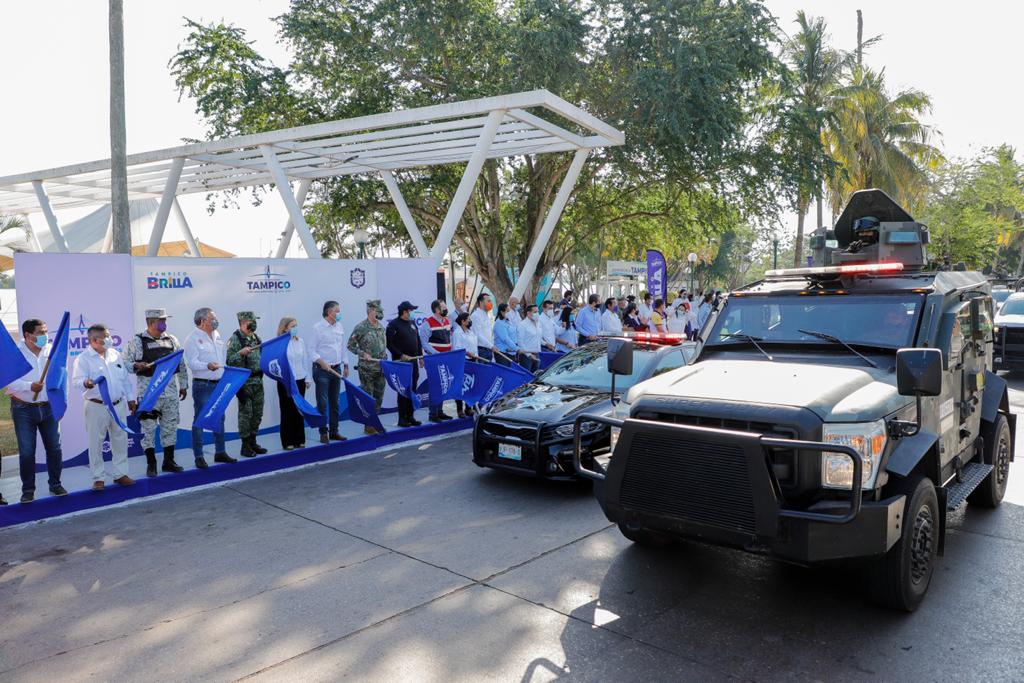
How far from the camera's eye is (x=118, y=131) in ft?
40.5

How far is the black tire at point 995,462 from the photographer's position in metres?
6.25

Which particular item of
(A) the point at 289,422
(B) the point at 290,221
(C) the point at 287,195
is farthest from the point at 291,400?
(B) the point at 290,221

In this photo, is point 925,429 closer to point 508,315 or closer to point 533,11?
point 508,315

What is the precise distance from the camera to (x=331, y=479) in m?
8.20

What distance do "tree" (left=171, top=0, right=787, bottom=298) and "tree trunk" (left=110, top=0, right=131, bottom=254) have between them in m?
7.82

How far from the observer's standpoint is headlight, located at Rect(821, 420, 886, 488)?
3994mm

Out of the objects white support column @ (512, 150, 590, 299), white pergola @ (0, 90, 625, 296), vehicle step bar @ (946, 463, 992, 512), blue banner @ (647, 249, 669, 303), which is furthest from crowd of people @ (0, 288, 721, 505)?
blue banner @ (647, 249, 669, 303)

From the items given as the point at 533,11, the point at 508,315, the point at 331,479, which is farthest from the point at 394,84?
the point at 331,479

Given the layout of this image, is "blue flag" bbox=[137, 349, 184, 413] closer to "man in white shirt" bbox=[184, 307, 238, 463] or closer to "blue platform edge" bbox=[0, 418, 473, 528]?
"man in white shirt" bbox=[184, 307, 238, 463]

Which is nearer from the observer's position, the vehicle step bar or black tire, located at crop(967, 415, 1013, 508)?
the vehicle step bar

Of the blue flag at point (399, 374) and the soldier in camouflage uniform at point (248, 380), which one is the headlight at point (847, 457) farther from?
the blue flag at point (399, 374)

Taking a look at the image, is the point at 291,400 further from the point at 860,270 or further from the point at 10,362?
the point at 860,270

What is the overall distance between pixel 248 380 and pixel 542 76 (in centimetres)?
1351

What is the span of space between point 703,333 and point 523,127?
8.53 m
